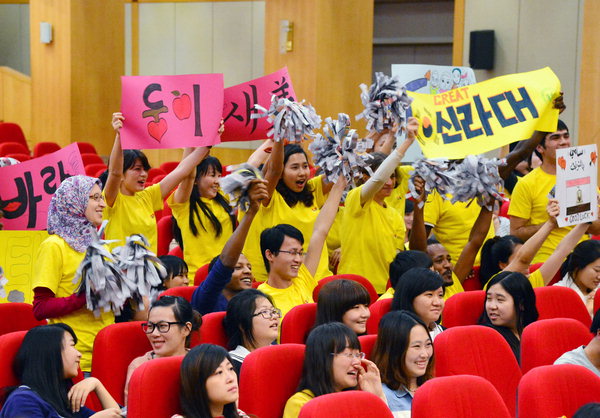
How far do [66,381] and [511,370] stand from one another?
1.78m

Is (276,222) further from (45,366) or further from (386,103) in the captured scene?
(45,366)

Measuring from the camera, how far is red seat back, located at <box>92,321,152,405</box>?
3.53 m

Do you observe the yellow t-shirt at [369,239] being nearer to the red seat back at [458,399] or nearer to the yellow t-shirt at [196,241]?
the yellow t-shirt at [196,241]

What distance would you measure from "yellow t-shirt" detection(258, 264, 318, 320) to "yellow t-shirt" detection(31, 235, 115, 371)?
77cm

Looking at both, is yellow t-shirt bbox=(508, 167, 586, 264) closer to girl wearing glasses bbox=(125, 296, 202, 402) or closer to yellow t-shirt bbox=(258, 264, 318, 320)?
yellow t-shirt bbox=(258, 264, 318, 320)

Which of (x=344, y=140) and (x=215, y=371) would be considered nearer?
(x=215, y=371)

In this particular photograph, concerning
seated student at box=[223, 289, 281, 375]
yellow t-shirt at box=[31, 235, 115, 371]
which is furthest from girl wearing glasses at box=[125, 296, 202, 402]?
yellow t-shirt at box=[31, 235, 115, 371]

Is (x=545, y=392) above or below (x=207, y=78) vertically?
below

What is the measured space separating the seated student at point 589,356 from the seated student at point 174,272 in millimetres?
1920

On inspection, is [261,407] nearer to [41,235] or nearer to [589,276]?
[41,235]

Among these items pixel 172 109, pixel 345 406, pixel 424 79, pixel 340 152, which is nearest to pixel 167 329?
pixel 345 406

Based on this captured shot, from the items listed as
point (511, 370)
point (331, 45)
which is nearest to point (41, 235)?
point (511, 370)

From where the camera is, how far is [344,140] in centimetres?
480

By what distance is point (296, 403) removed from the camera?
3123 mm
